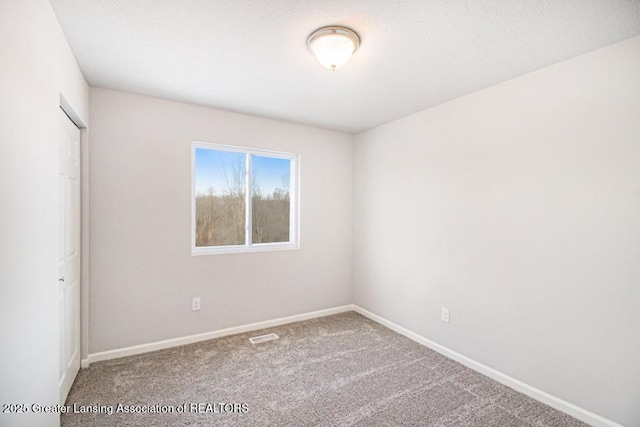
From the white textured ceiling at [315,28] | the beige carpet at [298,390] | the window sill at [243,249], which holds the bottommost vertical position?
the beige carpet at [298,390]

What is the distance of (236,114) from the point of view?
331 centimetres

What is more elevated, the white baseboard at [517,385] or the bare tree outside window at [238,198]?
the bare tree outside window at [238,198]

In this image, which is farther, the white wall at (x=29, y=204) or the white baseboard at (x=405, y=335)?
the white baseboard at (x=405, y=335)

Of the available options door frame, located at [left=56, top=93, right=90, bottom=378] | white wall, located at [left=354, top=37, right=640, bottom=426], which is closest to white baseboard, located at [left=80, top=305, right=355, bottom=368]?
door frame, located at [left=56, top=93, right=90, bottom=378]

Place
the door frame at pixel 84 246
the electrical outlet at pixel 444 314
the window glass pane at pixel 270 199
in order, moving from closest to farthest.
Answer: the door frame at pixel 84 246
the electrical outlet at pixel 444 314
the window glass pane at pixel 270 199

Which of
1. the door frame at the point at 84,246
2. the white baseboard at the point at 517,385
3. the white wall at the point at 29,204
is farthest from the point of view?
the door frame at the point at 84,246

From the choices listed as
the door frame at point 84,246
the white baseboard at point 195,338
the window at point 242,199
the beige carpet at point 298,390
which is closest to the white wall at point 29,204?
the beige carpet at point 298,390

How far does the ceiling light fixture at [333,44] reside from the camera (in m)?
1.77

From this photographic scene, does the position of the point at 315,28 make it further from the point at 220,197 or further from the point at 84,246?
the point at 84,246

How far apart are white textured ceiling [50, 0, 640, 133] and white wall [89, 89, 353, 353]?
1.16 ft

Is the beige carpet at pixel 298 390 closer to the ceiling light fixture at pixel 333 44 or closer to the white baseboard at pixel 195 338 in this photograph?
the white baseboard at pixel 195 338

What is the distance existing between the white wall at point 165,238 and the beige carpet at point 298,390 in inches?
14.6

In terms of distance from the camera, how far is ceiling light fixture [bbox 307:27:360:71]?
177 cm

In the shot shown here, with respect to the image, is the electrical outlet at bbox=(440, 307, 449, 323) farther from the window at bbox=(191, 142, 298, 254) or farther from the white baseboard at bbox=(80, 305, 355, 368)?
the window at bbox=(191, 142, 298, 254)
